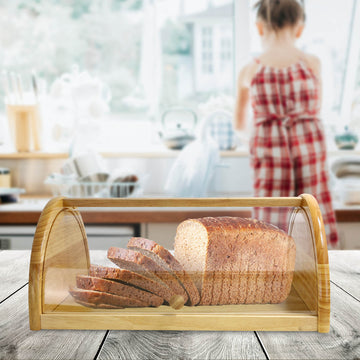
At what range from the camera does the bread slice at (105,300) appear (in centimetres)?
62

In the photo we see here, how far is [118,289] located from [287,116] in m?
1.49

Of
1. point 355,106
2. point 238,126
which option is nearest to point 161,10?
point 238,126

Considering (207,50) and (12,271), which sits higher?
(207,50)

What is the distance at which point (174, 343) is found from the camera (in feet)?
1.83

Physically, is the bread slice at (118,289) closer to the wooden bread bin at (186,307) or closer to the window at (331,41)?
the wooden bread bin at (186,307)

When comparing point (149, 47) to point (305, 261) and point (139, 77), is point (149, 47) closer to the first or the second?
point (139, 77)

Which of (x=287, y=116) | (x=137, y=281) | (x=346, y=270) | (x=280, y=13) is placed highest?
(x=280, y=13)

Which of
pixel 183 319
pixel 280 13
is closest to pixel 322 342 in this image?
pixel 183 319

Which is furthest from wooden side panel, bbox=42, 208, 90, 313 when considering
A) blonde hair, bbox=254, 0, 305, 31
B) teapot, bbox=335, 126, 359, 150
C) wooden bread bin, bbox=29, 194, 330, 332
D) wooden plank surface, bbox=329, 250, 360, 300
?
teapot, bbox=335, 126, 359, 150

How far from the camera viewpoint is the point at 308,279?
623 millimetres

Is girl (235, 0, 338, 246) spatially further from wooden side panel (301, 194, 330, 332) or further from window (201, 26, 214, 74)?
wooden side panel (301, 194, 330, 332)

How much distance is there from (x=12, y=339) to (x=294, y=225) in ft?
1.46

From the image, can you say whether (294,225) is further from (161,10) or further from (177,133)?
(161,10)

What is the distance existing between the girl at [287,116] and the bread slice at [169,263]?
1.32 meters
